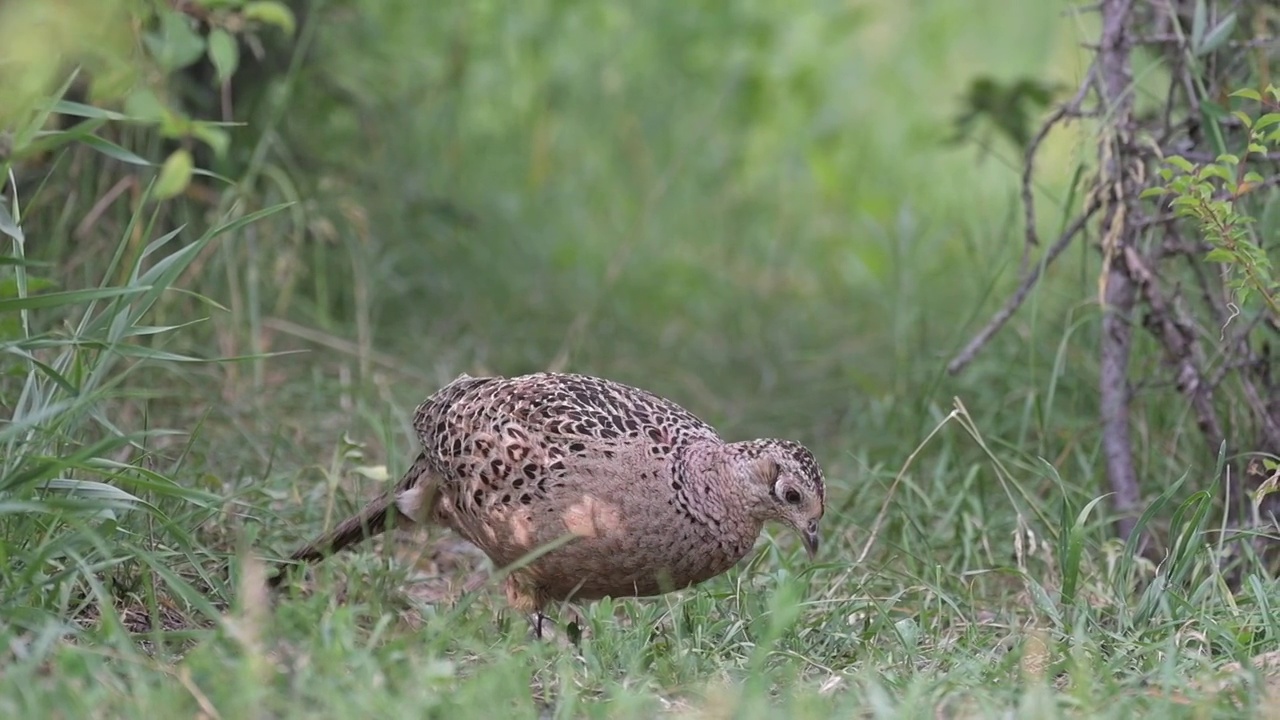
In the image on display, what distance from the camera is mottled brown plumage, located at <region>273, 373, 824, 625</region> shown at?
3.91 m

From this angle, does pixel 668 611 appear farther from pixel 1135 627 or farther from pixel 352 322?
pixel 352 322

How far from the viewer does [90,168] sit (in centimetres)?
575

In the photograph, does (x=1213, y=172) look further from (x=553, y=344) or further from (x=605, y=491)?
(x=553, y=344)

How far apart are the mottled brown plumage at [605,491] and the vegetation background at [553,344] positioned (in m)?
0.14

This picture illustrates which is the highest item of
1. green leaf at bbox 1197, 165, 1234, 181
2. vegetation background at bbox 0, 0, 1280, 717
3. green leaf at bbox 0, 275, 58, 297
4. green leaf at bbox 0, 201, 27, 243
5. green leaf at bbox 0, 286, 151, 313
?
green leaf at bbox 1197, 165, 1234, 181

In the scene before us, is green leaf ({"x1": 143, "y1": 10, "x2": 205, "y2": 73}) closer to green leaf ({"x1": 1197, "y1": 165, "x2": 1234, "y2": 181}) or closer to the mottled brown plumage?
the mottled brown plumage

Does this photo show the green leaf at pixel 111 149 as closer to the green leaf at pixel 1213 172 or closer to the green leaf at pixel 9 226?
the green leaf at pixel 9 226

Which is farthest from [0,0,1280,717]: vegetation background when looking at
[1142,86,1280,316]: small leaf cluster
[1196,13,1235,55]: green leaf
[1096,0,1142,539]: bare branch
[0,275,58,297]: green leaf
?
[1142,86,1280,316]: small leaf cluster

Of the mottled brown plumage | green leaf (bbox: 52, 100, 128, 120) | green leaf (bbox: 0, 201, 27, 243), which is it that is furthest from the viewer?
the mottled brown plumage

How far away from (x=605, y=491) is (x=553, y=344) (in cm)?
294

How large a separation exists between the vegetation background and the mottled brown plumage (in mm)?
139

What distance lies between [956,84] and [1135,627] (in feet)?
21.5

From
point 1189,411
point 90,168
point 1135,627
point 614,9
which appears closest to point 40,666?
point 1135,627

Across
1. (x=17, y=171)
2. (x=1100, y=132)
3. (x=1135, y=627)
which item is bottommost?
(x=1135, y=627)
